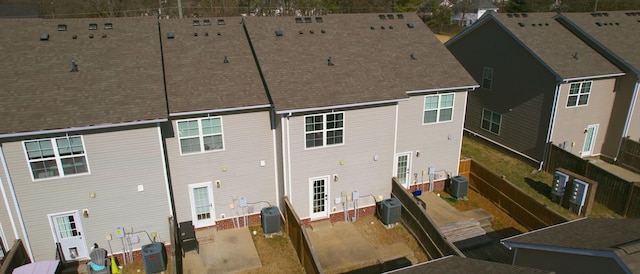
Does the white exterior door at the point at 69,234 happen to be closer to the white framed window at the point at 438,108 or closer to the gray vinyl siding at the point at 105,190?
the gray vinyl siding at the point at 105,190

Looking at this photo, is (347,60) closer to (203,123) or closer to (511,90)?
(203,123)

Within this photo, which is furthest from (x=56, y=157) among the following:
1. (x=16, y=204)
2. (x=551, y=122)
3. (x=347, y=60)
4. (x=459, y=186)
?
(x=551, y=122)

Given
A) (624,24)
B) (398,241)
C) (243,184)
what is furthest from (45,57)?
(624,24)

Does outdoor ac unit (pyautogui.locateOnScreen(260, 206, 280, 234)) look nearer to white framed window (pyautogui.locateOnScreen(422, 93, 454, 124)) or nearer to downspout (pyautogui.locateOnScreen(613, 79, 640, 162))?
white framed window (pyautogui.locateOnScreen(422, 93, 454, 124))

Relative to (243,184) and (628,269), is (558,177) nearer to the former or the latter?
(628,269)

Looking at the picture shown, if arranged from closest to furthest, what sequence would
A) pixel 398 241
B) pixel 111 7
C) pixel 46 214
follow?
1. pixel 46 214
2. pixel 398 241
3. pixel 111 7

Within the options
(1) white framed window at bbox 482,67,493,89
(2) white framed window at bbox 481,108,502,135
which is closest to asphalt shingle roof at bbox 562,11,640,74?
(1) white framed window at bbox 482,67,493,89
